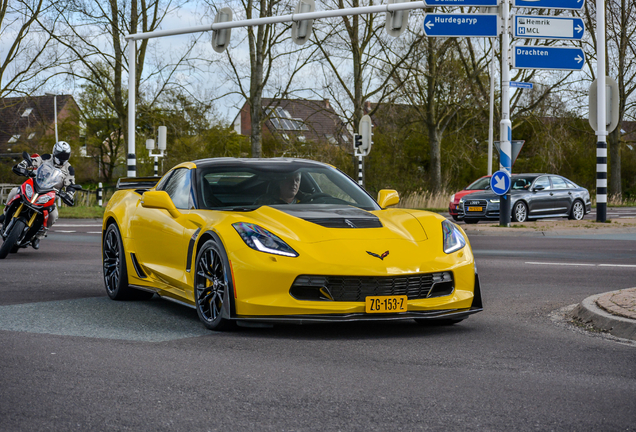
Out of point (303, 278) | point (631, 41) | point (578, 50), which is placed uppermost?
point (631, 41)

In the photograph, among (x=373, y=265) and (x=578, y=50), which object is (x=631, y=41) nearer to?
(x=578, y=50)

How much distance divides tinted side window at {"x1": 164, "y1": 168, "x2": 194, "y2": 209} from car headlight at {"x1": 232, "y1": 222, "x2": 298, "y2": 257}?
1.15 metres

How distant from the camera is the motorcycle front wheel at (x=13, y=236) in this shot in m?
12.2

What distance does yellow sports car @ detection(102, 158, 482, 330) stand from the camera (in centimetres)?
A: 604

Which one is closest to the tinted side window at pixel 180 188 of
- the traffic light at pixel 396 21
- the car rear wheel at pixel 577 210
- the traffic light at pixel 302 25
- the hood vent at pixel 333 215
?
the hood vent at pixel 333 215

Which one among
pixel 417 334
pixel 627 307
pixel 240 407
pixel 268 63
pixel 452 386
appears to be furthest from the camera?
pixel 268 63

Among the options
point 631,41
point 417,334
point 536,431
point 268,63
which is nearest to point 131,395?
point 536,431

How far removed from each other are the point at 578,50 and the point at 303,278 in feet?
54.1

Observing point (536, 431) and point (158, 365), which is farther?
point (158, 365)

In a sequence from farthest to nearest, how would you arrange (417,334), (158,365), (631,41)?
(631,41)
(417,334)
(158,365)

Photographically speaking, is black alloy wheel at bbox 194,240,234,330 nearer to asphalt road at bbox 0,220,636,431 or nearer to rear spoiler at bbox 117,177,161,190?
asphalt road at bbox 0,220,636,431

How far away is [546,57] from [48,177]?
501 inches

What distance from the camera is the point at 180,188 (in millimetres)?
7734

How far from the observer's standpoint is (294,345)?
19.4ft
